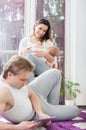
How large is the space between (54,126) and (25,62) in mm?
527

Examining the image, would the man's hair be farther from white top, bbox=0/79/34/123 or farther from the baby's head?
the baby's head

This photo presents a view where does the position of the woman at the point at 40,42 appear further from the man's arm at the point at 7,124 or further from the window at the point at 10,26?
the window at the point at 10,26

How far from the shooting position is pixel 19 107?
1809 mm

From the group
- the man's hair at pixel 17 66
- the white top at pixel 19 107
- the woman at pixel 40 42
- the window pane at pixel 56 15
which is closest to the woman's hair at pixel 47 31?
the woman at pixel 40 42

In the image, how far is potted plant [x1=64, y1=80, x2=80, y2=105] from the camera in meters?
4.66

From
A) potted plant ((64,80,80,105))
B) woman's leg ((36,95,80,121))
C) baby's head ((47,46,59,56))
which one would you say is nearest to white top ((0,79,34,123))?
woman's leg ((36,95,80,121))

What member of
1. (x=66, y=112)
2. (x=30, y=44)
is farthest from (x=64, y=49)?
(x=66, y=112)

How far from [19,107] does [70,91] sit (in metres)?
2.96

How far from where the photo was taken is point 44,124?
1975 millimetres

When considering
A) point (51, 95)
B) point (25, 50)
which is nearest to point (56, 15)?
point (25, 50)

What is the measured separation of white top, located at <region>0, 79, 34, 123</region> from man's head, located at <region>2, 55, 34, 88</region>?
0.05 metres

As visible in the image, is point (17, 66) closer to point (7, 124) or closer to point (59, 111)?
point (7, 124)

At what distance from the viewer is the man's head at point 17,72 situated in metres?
1.73

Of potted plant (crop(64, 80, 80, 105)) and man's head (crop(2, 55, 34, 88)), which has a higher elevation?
man's head (crop(2, 55, 34, 88))
